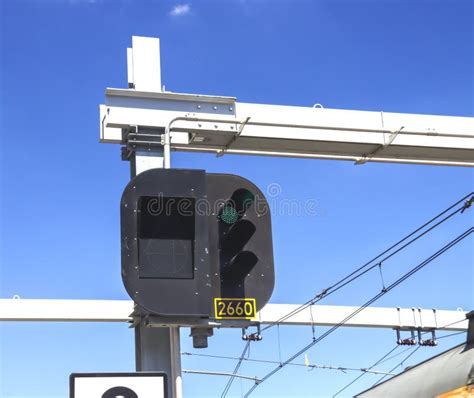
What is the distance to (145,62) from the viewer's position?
24.4 ft

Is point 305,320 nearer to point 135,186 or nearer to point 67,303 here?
point 67,303

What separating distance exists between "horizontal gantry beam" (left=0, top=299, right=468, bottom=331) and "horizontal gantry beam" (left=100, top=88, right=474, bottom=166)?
38.7 feet

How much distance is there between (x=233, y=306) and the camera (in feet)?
18.2

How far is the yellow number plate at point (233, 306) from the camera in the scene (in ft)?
18.1

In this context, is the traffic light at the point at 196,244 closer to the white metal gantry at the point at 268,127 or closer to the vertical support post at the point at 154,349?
the vertical support post at the point at 154,349

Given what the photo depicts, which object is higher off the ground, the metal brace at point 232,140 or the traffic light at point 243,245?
the metal brace at point 232,140

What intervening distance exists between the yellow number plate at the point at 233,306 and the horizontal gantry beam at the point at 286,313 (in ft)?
46.5

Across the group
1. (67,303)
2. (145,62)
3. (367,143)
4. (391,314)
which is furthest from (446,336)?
(145,62)

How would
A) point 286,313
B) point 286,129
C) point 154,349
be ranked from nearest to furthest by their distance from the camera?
point 154,349 < point 286,129 < point 286,313

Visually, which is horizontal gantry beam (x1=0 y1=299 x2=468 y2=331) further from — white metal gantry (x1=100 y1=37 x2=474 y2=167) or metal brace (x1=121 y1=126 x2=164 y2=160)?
metal brace (x1=121 y1=126 x2=164 y2=160)

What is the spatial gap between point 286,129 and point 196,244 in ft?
9.05

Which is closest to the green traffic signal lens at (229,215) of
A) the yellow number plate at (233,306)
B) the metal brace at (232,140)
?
the yellow number plate at (233,306)

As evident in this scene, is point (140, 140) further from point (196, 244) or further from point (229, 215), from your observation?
point (196, 244)

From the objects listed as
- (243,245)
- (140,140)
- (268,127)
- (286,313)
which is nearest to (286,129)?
(268,127)
